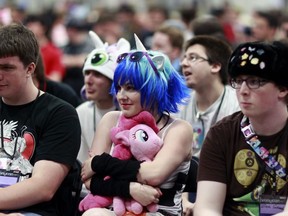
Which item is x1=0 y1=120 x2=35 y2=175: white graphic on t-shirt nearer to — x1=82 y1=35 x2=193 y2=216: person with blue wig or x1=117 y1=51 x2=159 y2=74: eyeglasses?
x1=82 y1=35 x2=193 y2=216: person with blue wig

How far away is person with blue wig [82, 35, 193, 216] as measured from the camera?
478 centimetres

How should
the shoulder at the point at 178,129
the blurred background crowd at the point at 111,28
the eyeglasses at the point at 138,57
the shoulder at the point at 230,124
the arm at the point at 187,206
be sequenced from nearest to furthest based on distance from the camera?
1. the shoulder at the point at 230,124
2. the shoulder at the point at 178,129
3. the eyeglasses at the point at 138,57
4. the arm at the point at 187,206
5. the blurred background crowd at the point at 111,28

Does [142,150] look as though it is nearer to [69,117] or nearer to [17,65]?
[69,117]

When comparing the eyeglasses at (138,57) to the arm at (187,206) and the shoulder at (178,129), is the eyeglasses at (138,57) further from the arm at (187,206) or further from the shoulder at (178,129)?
the arm at (187,206)

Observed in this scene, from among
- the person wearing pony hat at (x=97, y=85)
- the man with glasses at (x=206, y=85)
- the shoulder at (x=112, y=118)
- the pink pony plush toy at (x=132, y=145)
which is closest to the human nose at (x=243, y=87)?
the pink pony plush toy at (x=132, y=145)

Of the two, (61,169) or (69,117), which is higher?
(69,117)

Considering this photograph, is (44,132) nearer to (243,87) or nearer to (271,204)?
(243,87)

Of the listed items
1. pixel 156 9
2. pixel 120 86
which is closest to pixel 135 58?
pixel 120 86

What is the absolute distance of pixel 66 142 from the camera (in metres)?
4.98

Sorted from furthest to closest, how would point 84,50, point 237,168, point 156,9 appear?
point 156,9, point 84,50, point 237,168

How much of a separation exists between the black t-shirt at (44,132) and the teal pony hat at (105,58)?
143cm

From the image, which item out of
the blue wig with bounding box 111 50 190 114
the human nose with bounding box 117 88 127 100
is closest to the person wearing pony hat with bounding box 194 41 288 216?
the blue wig with bounding box 111 50 190 114

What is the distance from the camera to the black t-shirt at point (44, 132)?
16.2 ft

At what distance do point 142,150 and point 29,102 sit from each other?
79cm
